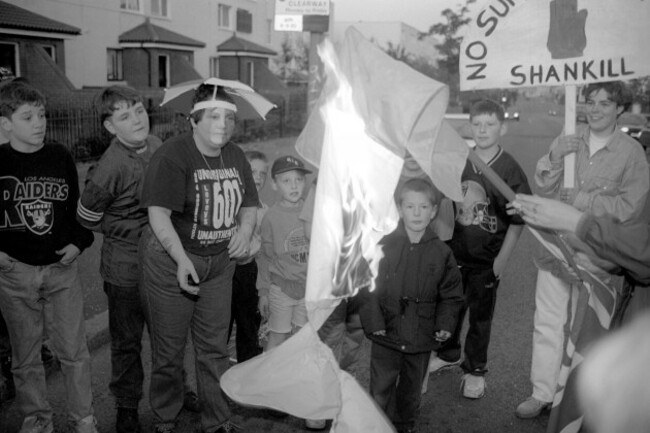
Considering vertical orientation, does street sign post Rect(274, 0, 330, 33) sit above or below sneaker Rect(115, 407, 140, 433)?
above

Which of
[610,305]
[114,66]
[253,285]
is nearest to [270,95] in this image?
[114,66]

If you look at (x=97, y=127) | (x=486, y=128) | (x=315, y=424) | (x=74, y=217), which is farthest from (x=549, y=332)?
(x=97, y=127)

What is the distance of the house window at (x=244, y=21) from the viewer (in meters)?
39.2

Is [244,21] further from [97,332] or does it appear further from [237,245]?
[237,245]

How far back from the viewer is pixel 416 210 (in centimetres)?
364

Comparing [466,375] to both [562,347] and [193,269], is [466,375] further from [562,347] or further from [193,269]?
[193,269]

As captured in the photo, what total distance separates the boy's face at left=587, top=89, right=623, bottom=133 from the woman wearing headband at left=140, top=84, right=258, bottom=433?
6.73 ft

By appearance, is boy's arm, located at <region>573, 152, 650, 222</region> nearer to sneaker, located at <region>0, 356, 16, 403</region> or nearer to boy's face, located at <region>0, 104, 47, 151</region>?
boy's face, located at <region>0, 104, 47, 151</region>

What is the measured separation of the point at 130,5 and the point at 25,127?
29.1 m

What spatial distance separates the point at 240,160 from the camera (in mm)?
3730

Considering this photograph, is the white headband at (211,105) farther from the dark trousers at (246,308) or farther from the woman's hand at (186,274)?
the dark trousers at (246,308)

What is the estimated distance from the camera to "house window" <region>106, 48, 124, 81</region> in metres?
28.9

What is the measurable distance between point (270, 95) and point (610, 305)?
82.6 feet

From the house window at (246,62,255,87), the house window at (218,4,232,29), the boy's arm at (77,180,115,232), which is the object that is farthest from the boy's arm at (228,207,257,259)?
the house window at (218,4,232,29)
